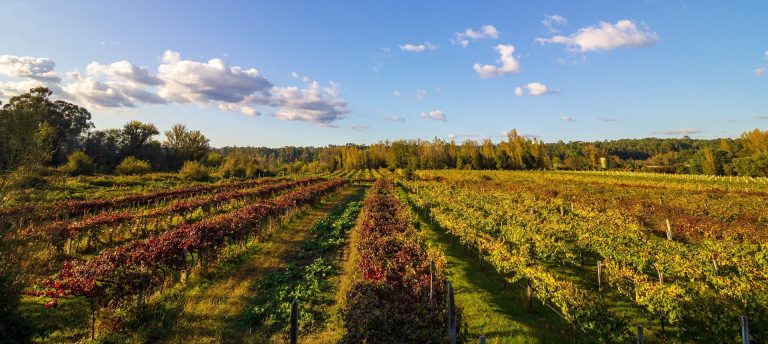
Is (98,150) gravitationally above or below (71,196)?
above

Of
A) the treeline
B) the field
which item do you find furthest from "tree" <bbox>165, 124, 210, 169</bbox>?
the field

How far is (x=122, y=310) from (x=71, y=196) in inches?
1194

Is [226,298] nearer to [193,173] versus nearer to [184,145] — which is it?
[193,173]

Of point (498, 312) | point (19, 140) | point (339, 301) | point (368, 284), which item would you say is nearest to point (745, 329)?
point (498, 312)

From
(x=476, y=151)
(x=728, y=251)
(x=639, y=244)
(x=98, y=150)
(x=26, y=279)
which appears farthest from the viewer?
(x=476, y=151)

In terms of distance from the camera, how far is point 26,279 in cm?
750

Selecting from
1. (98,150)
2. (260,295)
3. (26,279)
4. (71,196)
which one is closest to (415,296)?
(260,295)

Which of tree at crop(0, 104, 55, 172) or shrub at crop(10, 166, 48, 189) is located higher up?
tree at crop(0, 104, 55, 172)

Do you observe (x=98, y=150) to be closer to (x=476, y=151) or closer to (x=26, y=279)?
(x=26, y=279)

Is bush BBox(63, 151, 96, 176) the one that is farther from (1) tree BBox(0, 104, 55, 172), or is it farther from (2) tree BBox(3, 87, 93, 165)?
(1) tree BBox(0, 104, 55, 172)

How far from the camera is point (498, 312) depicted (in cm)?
1090

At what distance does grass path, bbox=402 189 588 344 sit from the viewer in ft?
31.6

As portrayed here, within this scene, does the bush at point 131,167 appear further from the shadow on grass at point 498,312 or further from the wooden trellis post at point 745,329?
the wooden trellis post at point 745,329

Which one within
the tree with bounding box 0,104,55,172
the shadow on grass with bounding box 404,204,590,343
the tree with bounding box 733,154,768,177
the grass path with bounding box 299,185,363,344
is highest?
the tree with bounding box 0,104,55,172
